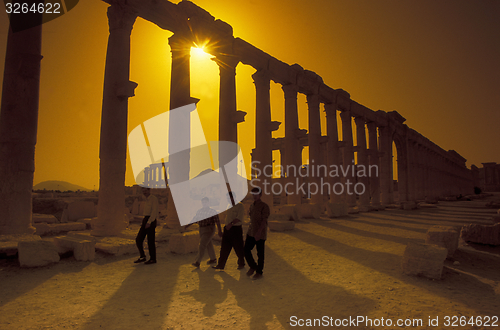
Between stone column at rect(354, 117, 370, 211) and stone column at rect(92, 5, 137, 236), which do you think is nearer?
stone column at rect(92, 5, 137, 236)

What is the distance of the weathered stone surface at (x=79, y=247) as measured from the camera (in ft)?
22.5

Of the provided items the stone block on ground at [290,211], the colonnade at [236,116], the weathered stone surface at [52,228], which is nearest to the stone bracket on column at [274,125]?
the colonnade at [236,116]

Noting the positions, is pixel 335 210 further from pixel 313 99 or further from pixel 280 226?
pixel 313 99

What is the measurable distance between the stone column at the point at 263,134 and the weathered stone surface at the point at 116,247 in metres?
9.29

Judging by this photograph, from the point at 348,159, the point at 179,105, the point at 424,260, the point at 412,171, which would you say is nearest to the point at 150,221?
the point at 424,260

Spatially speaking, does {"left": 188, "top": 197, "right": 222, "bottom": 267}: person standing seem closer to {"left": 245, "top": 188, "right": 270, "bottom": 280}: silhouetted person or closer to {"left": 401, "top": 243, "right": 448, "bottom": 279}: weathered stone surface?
{"left": 245, "top": 188, "right": 270, "bottom": 280}: silhouetted person

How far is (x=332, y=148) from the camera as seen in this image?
22828 mm

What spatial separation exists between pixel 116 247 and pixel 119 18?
319 inches

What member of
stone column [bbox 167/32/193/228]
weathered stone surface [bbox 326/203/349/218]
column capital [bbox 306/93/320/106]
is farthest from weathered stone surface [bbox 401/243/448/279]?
column capital [bbox 306/93/320/106]

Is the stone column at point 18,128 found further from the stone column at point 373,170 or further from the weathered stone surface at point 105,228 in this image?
the stone column at point 373,170

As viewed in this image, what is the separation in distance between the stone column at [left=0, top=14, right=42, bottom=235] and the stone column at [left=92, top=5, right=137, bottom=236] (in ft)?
6.33

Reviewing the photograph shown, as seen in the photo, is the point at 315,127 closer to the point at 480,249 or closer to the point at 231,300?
the point at 480,249

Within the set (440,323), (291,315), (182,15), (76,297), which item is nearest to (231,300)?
(291,315)

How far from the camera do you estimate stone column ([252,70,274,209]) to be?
16.4m
